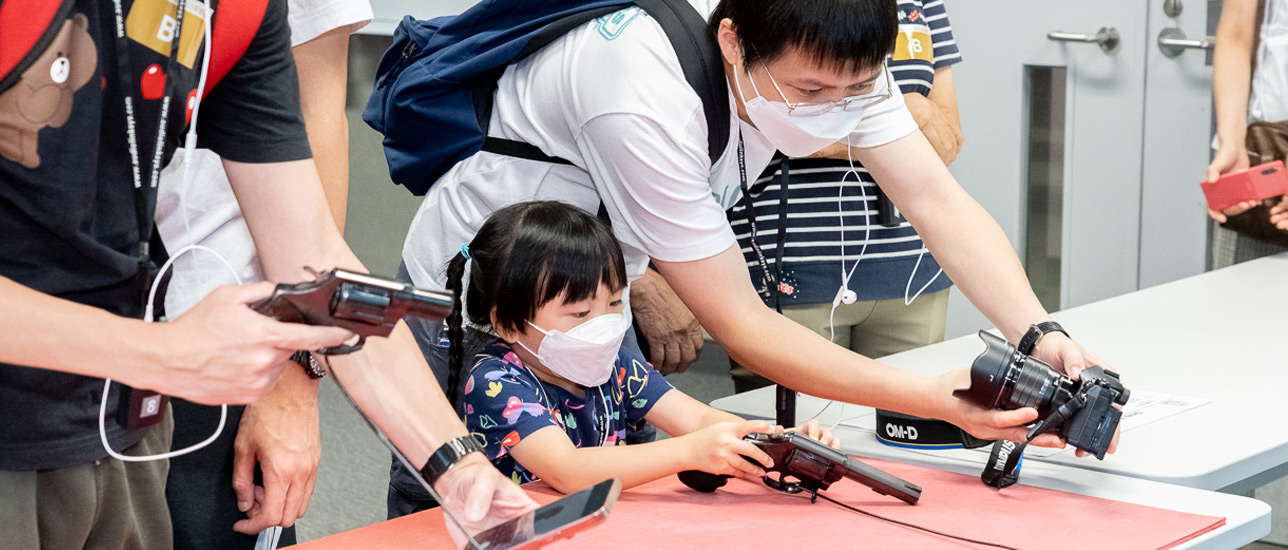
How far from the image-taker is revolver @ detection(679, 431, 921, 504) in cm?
123

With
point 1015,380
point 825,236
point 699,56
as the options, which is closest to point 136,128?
point 699,56

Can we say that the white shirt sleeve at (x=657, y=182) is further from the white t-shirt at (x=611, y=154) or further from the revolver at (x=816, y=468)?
the revolver at (x=816, y=468)

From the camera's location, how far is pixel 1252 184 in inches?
92.1

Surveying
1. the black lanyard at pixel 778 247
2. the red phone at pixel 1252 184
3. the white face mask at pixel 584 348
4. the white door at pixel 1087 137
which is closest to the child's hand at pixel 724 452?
the white face mask at pixel 584 348

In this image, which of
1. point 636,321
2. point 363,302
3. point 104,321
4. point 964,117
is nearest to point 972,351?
point 636,321

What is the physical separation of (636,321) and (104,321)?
1261 mm

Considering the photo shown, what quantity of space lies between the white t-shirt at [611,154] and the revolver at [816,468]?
0.92 ft

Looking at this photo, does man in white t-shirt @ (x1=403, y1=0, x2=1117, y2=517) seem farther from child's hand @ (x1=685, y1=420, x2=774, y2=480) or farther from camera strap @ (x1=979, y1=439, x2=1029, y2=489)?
child's hand @ (x1=685, y1=420, x2=774, y2=480)

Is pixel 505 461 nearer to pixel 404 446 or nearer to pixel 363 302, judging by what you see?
pixel 404 446

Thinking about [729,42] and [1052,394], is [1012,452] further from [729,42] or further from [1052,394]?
[729,42]

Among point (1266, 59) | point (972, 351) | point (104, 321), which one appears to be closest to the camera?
point (104, 321)

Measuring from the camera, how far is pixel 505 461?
1416mm

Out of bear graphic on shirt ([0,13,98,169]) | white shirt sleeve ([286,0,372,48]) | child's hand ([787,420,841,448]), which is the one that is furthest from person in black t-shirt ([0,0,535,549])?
child's hand ([787,420,841,448])

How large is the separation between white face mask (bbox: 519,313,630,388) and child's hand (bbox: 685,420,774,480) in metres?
0.16
